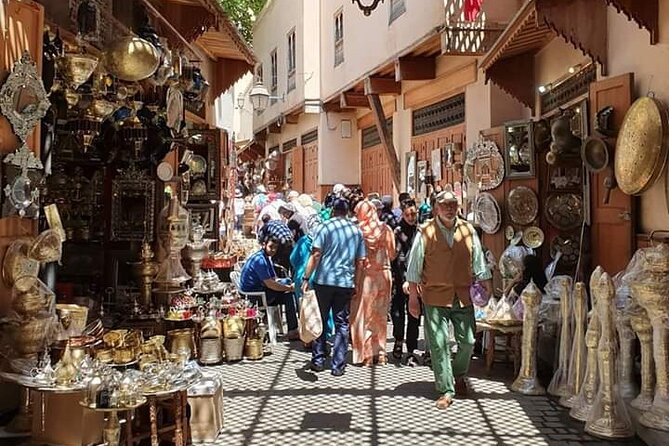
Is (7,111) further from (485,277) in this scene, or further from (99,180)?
(485,277)

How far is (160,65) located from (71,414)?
3.22m

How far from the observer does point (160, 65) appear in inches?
236

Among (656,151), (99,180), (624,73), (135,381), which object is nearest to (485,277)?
(656,151)

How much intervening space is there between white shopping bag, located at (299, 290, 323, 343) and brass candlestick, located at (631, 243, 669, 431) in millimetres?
2639

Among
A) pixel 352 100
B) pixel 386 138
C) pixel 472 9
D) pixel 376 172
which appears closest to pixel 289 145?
pixel 376 172

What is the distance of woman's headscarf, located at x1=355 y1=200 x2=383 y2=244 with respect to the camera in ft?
20.6

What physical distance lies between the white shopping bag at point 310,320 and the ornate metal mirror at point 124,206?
85.6 inches

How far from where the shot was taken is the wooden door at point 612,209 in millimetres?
5586

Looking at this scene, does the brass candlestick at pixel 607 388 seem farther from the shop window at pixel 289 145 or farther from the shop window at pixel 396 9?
the shop window at pixel 289 145

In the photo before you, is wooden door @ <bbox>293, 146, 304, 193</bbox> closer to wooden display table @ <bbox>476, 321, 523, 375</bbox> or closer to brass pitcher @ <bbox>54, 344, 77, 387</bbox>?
wooden display table @ <bbox>476, 321, 523, 375</bbox>

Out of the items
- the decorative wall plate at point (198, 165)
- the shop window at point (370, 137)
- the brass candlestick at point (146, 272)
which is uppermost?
the shop window at point (370, 137)

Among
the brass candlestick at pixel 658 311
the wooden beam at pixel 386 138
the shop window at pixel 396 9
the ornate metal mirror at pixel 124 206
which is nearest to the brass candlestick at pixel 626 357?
the brass candlestick at pixel 658 311

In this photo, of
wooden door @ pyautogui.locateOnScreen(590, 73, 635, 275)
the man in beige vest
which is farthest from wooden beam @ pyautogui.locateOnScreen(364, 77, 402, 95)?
the man in beige vest

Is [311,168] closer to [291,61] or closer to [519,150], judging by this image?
[291,61]
